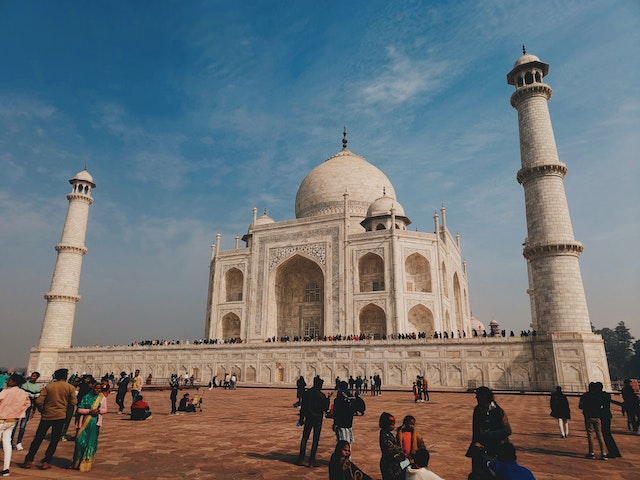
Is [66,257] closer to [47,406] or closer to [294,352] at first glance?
[294,352]

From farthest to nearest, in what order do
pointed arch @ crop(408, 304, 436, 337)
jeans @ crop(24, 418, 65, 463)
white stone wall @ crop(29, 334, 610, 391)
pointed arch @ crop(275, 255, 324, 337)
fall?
pointed arch @ crop(275, 255, 324, 337) → pointed arch @ crop(408, 304, 436, 337) → white stone wall @ crop(29, 334, 610, 391) → jeans @ crop(24, 418, 65, 463)

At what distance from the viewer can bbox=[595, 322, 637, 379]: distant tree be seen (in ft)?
165

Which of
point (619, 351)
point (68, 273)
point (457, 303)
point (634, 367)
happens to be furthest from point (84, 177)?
point (619, 351)

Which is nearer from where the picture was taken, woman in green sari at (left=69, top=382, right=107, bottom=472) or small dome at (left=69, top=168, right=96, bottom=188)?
woman in green sari at (left=69, top=382, right=107, bottom=472)

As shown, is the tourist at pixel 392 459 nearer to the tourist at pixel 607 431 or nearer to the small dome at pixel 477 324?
the tourist at pixel 607 431

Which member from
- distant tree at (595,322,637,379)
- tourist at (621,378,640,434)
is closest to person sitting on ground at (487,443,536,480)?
tourist at (621,378,640,434)

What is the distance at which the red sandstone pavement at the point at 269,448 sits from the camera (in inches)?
215

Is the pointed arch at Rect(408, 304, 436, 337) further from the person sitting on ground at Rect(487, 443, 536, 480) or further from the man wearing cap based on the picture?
the person sitting on ground at Rect(487, 443, 536, 480)

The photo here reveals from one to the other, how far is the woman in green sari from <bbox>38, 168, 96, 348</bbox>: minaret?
28314mm

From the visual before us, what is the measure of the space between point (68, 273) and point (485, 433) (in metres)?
32.8

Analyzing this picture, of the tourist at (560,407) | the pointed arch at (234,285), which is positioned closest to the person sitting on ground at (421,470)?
the tourist at (560,407)

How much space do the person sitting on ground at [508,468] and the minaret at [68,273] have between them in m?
32.9

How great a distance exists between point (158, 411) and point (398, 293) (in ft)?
56.6

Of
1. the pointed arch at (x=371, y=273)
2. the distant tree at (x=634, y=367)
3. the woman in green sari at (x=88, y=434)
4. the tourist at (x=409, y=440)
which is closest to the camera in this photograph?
the tourist at (x=409, y=440)
